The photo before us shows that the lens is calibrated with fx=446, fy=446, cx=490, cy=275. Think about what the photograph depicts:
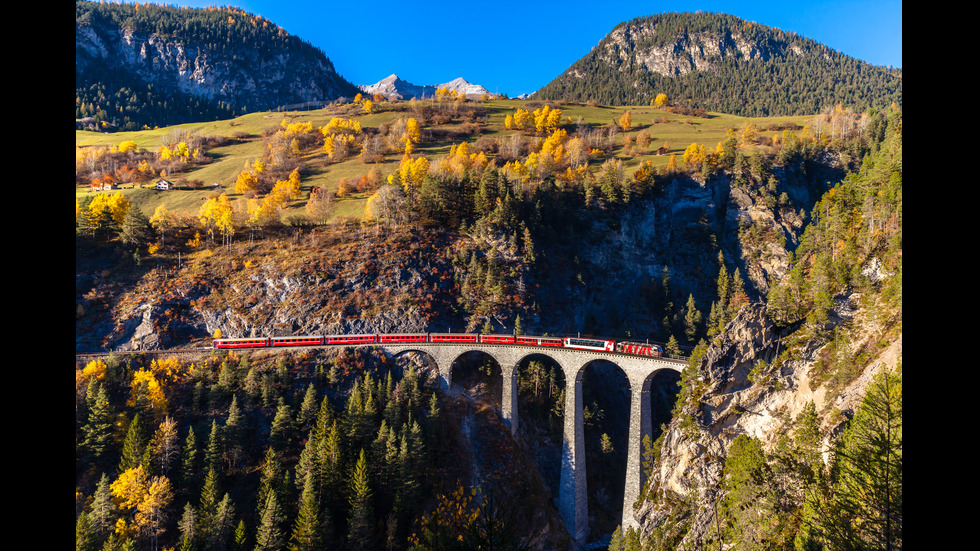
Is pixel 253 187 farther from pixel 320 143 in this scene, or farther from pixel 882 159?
pixel 882 159

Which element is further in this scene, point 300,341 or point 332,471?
point 300,341

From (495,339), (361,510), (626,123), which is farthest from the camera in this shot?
(626,123)

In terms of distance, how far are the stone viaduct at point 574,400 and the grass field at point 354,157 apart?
39432 mm

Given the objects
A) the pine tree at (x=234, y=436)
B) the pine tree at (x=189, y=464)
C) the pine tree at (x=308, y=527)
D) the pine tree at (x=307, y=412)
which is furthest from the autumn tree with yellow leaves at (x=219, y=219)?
the pine tree at (x=308, y=527)

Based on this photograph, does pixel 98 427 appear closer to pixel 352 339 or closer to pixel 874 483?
pixel 352 339

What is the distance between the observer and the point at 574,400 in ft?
175

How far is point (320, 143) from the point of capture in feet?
418

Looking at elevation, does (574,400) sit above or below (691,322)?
below

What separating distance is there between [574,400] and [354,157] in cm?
9120

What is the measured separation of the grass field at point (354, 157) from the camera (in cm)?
9425

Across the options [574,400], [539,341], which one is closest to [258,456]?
[539,341]
